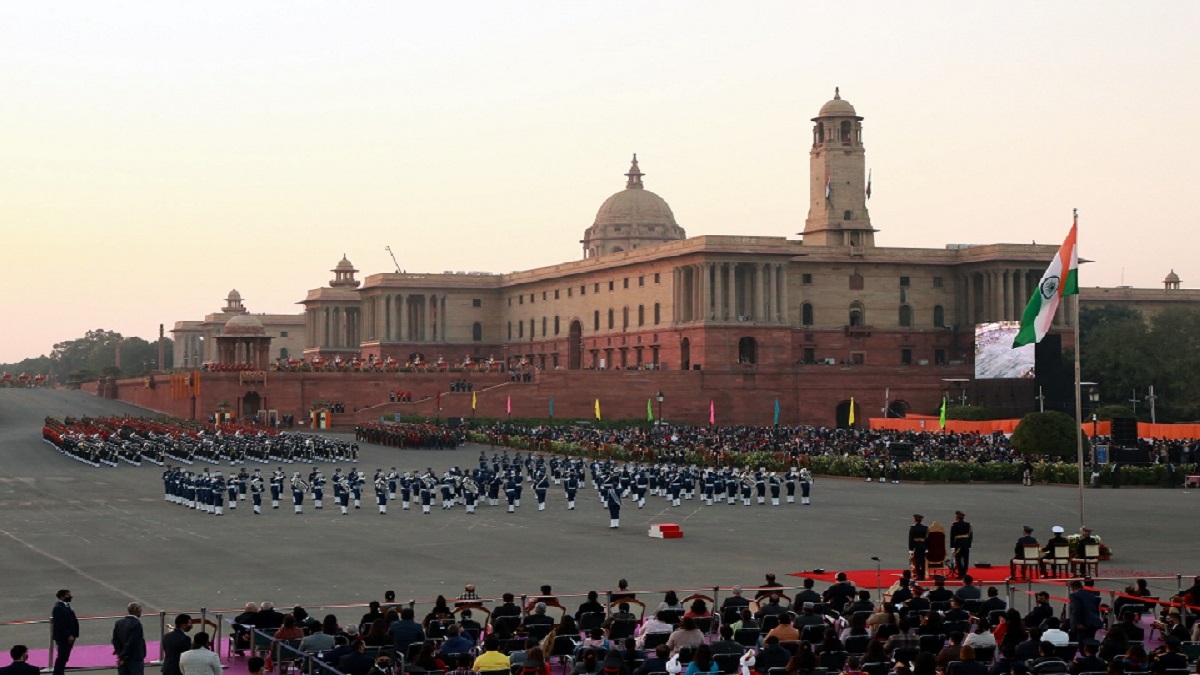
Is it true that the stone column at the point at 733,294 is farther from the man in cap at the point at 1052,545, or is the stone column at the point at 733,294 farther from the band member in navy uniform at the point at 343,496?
the man in cap at the point at 1052,545

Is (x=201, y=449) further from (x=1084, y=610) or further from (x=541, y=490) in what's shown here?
(x=1084, y=610)

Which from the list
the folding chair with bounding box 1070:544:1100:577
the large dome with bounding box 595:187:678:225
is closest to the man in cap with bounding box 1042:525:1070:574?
the folding chair with bounding box 1070:544:1100:577

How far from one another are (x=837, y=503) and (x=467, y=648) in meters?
29.9

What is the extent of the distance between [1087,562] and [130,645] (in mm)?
16911

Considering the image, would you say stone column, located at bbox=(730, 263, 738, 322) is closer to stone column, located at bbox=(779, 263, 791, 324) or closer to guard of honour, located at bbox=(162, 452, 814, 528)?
stone column, located at bbox=(779, 263, 791, 324)

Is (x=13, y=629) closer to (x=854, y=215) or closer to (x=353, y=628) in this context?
(x=353, y=628)

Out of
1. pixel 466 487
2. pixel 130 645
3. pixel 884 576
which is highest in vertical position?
pixel 466 487

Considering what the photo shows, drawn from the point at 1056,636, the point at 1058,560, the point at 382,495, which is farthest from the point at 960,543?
the point at 382,495

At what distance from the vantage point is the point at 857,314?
10406 centimetres

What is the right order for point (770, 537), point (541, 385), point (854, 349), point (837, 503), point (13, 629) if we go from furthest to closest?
1. point (854, 349)
2. point (541, 385)
3. point (837, 503)
4. point (770, 537)
5. point (13, 629)

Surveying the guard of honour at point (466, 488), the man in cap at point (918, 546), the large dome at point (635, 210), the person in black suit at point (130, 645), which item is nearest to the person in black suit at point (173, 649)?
the person in black suit at point (130, 645)

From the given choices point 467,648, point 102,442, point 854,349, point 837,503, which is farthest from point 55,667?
point 854,349

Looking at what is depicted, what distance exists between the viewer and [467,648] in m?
16.3

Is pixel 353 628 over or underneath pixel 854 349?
underneath
